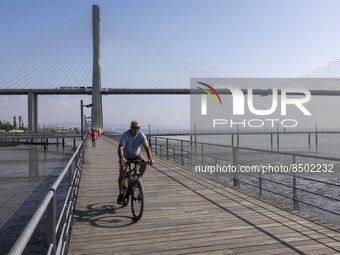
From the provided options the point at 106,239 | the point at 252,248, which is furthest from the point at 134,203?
the point at 252,248

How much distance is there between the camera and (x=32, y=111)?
→ 59.5m

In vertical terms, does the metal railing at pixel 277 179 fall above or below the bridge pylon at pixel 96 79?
below

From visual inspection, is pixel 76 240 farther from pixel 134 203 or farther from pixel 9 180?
pixel 9 180

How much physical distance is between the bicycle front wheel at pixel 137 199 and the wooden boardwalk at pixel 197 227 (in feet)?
0.42

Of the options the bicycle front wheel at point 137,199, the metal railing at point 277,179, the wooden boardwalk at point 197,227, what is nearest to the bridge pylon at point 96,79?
the metal railing at point 277,179

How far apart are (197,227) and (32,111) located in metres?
59.3

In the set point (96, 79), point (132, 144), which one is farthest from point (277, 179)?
point (96, 79)

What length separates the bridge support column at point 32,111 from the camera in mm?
59438

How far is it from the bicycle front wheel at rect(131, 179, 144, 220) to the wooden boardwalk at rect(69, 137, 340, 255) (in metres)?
0.13

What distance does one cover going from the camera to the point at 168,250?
3955mm

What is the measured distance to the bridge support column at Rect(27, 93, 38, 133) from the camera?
195 ft

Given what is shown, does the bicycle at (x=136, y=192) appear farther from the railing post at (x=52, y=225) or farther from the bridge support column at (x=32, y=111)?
the bridge support column at (x=32, y=111)

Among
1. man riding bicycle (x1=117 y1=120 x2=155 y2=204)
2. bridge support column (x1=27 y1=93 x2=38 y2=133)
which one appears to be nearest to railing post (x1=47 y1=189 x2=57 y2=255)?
man riding bicycle (x1=117 y1=120 x2=155 y2=204)

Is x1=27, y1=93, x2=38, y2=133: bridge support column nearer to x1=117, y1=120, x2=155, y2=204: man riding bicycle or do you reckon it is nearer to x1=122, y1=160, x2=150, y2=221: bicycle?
x1=117, y1=120, x2=155, y2=204: man riding bicycle
